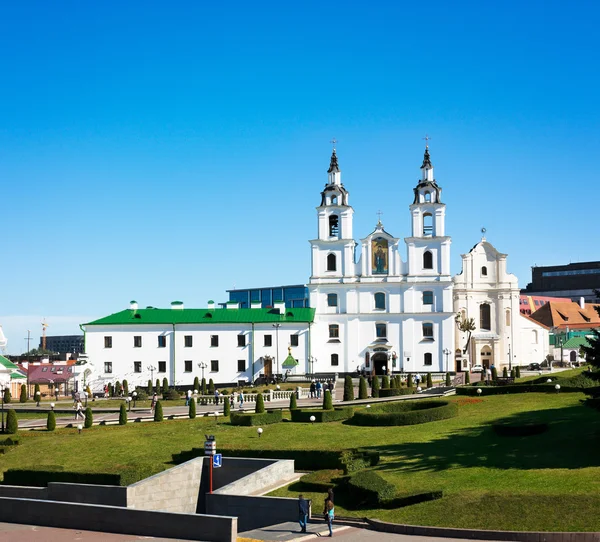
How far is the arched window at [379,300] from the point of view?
87125 mm

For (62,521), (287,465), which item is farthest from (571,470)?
(62,521)

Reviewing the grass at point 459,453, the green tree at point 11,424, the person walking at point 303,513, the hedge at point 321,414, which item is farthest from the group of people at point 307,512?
the green tree at point 11,424

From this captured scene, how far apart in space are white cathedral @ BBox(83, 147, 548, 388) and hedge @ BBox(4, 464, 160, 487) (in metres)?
46.7

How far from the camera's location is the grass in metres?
27.5

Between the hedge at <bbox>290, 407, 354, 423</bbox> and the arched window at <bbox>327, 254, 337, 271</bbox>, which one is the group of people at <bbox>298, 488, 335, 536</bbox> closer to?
the hedge at <bbox>290, 407, 354, 423</bbox>

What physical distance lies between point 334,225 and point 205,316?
1589 centimetres

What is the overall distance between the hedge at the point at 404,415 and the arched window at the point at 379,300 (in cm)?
3852

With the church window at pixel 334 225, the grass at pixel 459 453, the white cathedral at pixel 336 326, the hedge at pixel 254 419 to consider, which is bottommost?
the grass at pixel 459 453

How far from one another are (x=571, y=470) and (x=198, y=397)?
38595 millimetres

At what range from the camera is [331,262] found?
87.2m

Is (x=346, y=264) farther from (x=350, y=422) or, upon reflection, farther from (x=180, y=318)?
(x=350, y=422)

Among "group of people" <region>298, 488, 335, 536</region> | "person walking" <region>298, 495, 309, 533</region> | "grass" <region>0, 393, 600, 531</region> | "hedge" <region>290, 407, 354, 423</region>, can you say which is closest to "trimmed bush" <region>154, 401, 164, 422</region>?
"grass" <region>0, 393, 600, 531</region>

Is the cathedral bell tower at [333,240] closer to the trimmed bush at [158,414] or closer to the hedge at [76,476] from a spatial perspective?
the trimmed bush at [158,414]

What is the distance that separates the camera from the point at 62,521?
31.4 m
